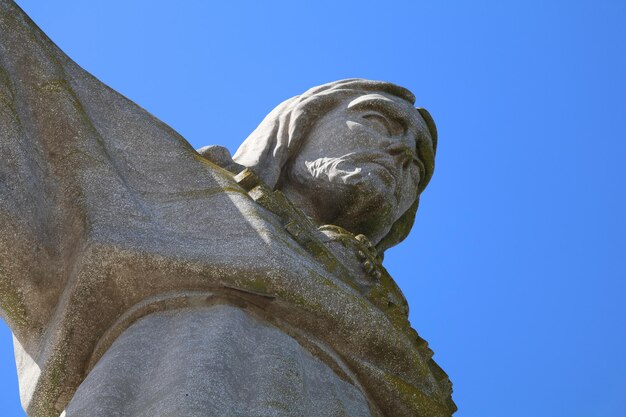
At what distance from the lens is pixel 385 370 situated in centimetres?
647

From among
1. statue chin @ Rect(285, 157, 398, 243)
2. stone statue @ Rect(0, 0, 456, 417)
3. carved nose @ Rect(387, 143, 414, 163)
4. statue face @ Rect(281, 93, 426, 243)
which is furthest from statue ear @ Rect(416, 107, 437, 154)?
stone statue @ Rect(0, 0, 456, 417)

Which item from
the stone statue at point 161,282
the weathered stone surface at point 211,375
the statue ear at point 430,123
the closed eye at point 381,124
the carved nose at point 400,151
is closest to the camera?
the weathered stone surface at point 211,375

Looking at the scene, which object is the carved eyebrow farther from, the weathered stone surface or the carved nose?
the weathered stone surface

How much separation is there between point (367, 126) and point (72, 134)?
2763 millimetres

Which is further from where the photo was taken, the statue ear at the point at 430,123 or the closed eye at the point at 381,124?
the statue ear at the point at 430,123

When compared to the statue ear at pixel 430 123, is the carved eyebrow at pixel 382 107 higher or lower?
lower

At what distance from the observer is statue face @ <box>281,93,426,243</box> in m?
8.57

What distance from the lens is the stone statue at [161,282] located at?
17.8 ft

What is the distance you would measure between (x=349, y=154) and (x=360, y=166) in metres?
0.12

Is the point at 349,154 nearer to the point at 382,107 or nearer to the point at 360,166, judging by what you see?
the point at 360,166

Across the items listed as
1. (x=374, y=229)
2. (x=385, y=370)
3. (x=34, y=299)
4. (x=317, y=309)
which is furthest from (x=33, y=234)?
(x=374, y=229)

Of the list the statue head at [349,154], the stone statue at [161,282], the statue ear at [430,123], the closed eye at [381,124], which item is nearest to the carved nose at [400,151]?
the statue head at [349,154]

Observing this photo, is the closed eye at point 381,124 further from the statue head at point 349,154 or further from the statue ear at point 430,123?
the statue ear at point 430,123

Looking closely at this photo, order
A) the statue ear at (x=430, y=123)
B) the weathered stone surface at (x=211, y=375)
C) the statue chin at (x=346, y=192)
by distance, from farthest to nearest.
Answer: the statue ear at (x=430, y=123), the statue chin at (x=346, y=192), the weathered stone surface at (x=211, y=375)
